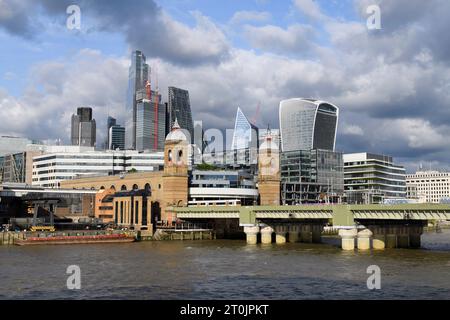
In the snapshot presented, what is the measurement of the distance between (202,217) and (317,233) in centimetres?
3121

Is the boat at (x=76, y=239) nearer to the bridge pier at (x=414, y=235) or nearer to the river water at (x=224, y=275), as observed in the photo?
the river water at (x=224, y=275)

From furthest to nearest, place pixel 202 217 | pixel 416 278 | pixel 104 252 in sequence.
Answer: pixel 202 217, pixel 104 252, pixel 416 278

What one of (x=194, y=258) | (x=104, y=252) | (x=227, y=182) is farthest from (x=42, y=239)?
(x=227, y=182)

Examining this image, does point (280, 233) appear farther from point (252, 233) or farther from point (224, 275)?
point (224, 275)

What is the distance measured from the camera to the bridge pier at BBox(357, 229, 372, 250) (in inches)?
4286

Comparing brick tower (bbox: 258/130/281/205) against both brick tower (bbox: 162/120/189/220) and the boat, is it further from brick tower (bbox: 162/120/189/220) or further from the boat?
the boat

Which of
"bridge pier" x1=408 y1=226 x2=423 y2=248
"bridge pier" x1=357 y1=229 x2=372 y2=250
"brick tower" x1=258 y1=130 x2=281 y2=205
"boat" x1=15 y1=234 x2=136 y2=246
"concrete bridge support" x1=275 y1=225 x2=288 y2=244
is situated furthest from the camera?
"brick tower" x1=258 y1=130 x2=281 y2=205

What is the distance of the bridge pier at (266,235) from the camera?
133500 millimetres

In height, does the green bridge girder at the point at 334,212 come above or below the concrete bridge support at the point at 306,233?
above

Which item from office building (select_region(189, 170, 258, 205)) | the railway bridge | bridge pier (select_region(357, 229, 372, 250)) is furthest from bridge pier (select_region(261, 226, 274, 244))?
office building (select_region(189, 170, 258, 205))

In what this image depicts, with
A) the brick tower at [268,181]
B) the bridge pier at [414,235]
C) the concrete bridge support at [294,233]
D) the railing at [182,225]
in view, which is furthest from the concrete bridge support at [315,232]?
the brick tower at [268,181]

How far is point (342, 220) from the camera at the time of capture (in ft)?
358
